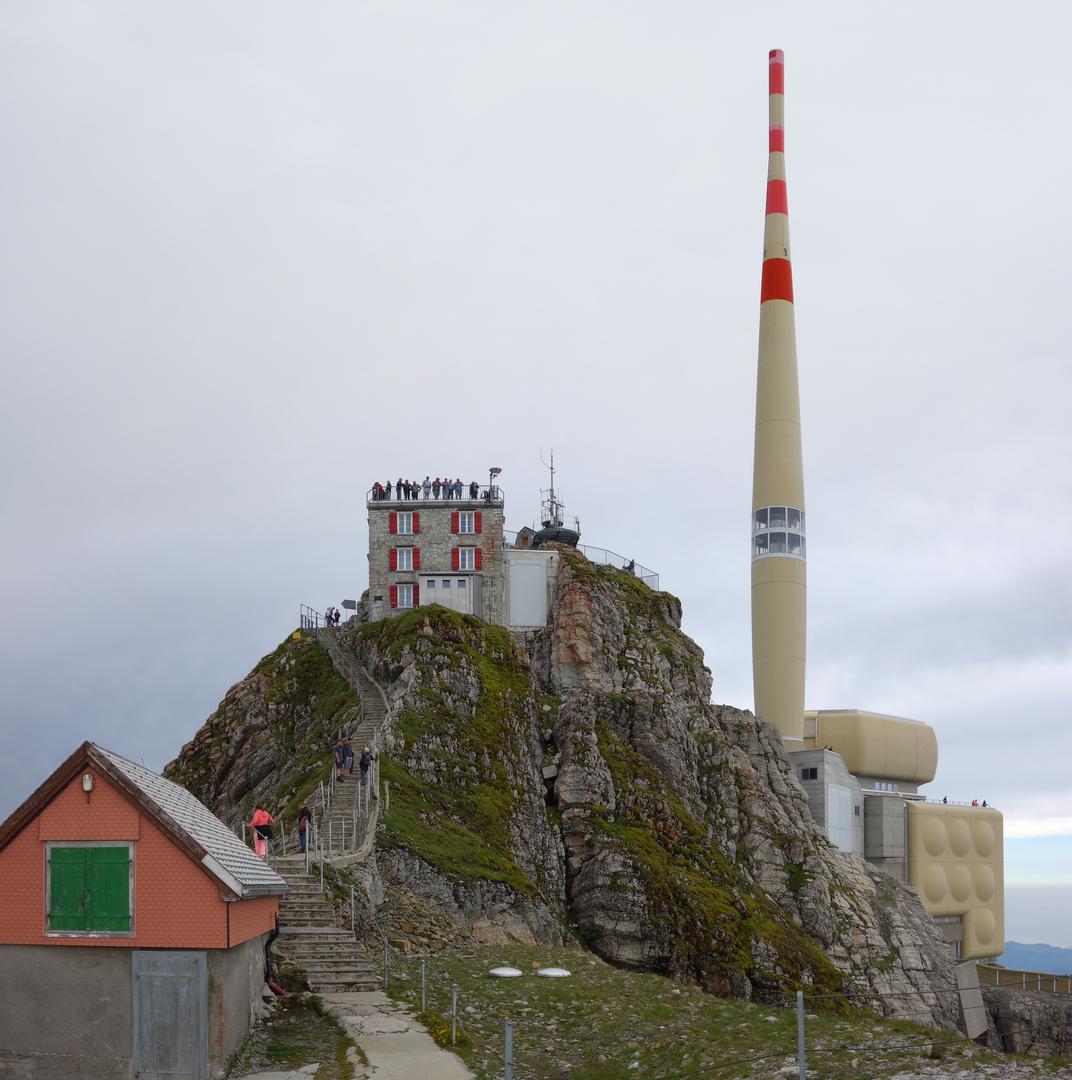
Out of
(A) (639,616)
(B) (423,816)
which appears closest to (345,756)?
(B) (423,816)

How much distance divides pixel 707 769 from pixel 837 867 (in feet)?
41.2

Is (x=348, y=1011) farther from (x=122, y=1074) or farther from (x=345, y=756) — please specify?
(x=345, y=756)

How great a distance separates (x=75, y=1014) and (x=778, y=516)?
83.1 m

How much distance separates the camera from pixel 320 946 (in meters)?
30.3

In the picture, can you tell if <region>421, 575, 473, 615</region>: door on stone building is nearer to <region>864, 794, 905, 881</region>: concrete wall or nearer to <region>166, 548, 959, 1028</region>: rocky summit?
<region>166, 548, 959, 1028</region>: rocky summit

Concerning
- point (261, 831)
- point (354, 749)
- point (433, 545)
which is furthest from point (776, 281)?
point (261, 831)

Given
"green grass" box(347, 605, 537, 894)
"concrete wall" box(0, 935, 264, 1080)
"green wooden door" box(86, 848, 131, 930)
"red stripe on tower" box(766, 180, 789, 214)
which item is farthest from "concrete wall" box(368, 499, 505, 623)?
"concrete wall" box(0, 935, 264, 1080)

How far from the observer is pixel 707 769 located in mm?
79312

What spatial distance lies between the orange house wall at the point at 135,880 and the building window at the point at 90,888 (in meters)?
0.15

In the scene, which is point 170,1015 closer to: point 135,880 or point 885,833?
point 135,880

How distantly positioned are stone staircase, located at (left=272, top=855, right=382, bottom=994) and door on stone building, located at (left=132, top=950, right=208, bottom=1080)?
672cm

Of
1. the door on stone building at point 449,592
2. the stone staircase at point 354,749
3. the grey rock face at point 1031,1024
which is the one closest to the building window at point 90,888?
the stone staircase at point 354,749

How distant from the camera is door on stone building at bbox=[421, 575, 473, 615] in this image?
3233 inches

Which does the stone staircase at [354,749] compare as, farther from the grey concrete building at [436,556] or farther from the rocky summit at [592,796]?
the grey concrete building at [436,556]
